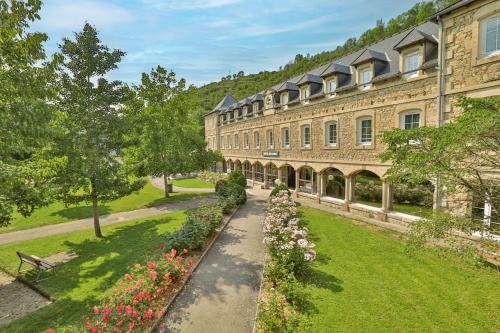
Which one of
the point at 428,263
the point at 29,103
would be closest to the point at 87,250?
the point at 29,103

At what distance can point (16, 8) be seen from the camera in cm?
613

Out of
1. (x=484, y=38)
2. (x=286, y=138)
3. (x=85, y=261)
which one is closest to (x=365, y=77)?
(x=484, y=38)

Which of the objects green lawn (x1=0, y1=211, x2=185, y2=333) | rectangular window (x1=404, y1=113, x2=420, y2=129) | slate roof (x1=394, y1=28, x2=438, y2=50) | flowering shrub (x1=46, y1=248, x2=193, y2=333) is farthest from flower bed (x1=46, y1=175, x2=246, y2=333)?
slate roof (x1=394, y1=28, x2=438, y2=50)

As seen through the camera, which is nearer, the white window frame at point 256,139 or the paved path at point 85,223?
the paved path at point 85,223

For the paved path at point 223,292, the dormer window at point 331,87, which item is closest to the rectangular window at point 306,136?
the dormer window at point 331,87

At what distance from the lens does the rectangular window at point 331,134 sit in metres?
17.4

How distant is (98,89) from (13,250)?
11.5m

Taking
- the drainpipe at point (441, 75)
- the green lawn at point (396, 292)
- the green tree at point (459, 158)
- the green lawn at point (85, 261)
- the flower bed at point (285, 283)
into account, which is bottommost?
the green lawn at point (85, 261)

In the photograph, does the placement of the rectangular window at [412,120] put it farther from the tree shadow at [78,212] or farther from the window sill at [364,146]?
the tree shadow at [78,212]

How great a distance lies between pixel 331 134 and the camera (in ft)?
58.4

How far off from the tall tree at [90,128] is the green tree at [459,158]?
41.5ft

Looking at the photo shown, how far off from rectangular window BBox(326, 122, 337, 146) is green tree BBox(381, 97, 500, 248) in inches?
469

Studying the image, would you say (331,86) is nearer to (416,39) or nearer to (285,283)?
(416,39)

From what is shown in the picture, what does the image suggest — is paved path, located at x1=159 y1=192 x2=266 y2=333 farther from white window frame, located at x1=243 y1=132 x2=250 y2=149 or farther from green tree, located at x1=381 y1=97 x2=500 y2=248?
white window frame, located at x1=243 y1=132 x2=250 y2=149
